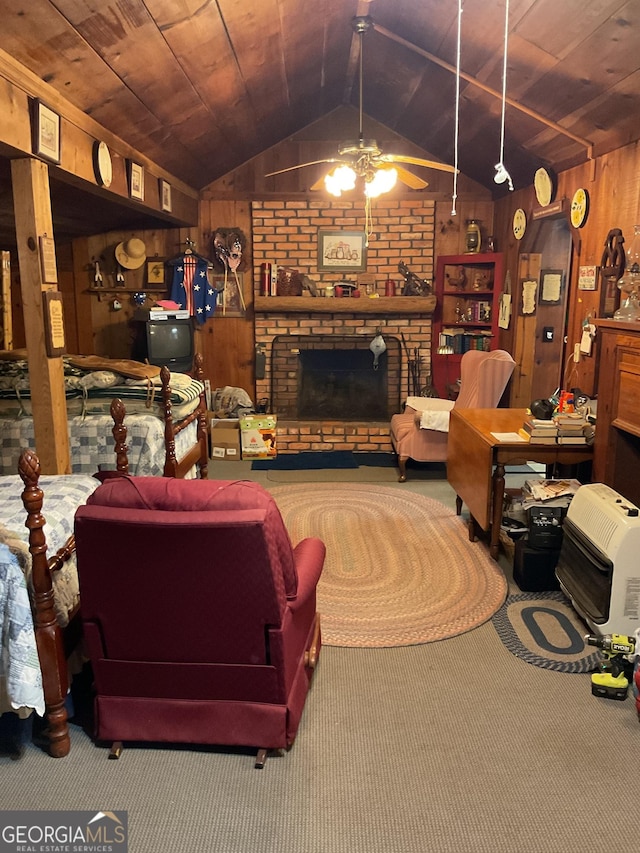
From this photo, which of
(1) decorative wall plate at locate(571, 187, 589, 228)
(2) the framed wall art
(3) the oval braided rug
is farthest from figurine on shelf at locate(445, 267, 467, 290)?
(3) the oval braided rug

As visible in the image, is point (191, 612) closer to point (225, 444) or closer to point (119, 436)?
point (119, 436)

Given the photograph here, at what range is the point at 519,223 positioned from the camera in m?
5.16

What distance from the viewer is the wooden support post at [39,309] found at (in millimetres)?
2525

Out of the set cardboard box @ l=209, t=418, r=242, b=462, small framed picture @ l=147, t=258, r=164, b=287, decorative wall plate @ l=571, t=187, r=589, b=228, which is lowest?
cardboard box @ l=209, t=418, r=242, b=462

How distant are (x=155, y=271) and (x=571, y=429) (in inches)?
164

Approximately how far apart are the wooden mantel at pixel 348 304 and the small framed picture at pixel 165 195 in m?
1.30

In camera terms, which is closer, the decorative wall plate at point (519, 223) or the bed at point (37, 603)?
the bed at point (37, 603)

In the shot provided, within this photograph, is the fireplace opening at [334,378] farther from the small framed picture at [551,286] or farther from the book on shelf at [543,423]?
the book on shelf at [543,423]

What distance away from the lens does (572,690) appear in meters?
2.33

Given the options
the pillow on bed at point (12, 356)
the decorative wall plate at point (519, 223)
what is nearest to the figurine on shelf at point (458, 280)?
the decorative wall plate at point (519, 223)

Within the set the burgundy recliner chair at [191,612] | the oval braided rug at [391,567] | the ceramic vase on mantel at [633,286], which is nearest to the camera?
the burgundy recliner chair at [191,612]

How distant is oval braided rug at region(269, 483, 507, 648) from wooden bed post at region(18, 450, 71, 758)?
1.07 meters

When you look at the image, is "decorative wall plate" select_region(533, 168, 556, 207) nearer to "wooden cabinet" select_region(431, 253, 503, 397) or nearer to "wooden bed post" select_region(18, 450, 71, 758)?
"wooden cabinet" select_region(431, 253, 503, 397)

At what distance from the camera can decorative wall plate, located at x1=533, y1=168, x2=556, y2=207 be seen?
4.42 m
